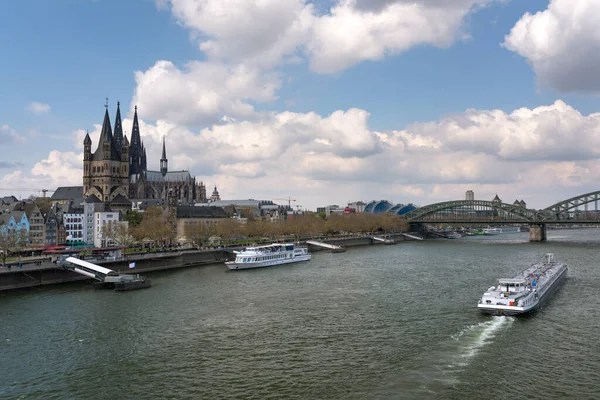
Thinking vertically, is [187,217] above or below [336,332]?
above

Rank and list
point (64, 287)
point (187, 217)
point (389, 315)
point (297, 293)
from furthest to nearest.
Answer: point (187, 217)
point (64, 287)
point (297, 293)
point (389, 315)

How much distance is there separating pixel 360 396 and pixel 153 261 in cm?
4359

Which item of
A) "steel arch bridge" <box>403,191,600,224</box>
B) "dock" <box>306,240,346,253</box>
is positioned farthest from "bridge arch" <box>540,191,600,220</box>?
"dock" <box>306,240,346,253</box>

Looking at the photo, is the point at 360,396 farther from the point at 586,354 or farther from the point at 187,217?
the point at 187,217

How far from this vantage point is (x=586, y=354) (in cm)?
2425

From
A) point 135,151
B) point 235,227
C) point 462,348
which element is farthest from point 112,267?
point 135,151

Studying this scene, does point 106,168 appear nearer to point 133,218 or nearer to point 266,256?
point 133,218

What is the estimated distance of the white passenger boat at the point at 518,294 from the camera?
32.4 metres

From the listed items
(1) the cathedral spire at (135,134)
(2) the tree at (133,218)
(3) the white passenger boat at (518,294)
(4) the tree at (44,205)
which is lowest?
(3) the white passenger boat at (518,294)

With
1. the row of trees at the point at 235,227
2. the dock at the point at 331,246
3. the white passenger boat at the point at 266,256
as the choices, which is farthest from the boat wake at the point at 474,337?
the dock at the point at 331,246

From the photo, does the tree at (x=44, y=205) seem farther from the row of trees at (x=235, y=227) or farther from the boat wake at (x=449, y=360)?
the boat wake at (x=449, y=360)

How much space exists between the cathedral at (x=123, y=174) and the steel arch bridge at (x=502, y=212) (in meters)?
72.0

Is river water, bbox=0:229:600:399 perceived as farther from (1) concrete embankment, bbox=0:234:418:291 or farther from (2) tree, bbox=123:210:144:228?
(2) tree, bbox=123:210:144:228

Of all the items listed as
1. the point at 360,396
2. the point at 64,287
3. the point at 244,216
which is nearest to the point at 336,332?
the point at 360,396
